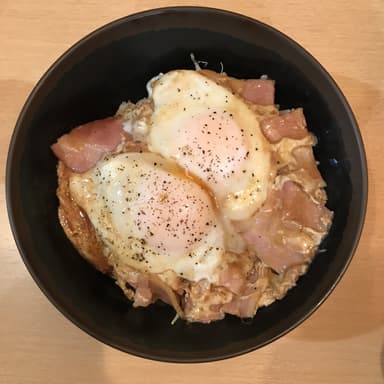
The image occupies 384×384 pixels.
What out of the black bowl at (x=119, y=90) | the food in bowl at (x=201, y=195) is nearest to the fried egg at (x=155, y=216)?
the food in bowl at (x=201, y=195)

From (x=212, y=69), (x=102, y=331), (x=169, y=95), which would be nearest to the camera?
(x=102, y=331)

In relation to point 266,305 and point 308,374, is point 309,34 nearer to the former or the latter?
point 266,305

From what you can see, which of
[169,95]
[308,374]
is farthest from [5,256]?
[308,374]

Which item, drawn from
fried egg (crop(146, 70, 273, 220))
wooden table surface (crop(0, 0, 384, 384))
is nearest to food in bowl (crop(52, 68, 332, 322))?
fried egg (crop(146, 70, 273, 220))

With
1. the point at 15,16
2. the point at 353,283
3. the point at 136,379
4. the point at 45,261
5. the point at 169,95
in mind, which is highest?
the point at 15,16

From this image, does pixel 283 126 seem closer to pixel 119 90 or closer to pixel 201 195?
pixel 201 195

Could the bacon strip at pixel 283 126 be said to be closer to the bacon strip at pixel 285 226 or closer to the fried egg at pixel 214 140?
the fried egg at pixel 214 140
